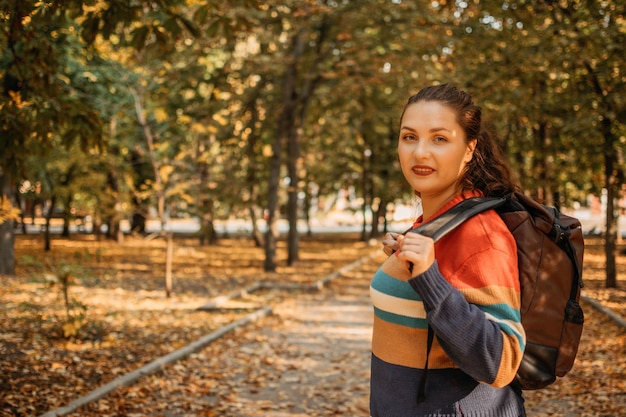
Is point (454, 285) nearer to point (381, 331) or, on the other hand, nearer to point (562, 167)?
point (381, 331)

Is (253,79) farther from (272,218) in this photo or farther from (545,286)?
(545,286)

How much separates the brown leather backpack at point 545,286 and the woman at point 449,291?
0.05m

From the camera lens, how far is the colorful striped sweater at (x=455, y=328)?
1772 millimetres

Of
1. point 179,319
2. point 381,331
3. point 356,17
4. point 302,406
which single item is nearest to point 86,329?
point 179,319

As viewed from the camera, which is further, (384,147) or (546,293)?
(384,147)

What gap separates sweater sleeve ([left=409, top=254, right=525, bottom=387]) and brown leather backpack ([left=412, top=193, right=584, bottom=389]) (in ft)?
0.31

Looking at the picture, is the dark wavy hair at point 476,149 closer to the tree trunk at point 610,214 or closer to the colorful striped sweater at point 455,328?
the colorful striped sweater at point 455,328

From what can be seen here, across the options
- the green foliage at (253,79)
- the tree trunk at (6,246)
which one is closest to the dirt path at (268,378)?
the green foliage at (253,79)

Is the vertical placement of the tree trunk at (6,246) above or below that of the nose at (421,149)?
below

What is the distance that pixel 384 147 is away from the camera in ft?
109

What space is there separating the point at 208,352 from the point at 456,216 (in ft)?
24.6

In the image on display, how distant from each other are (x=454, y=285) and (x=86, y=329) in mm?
8579

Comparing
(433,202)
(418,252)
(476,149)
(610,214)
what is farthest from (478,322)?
(610,214)

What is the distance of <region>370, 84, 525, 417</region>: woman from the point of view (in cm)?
178
